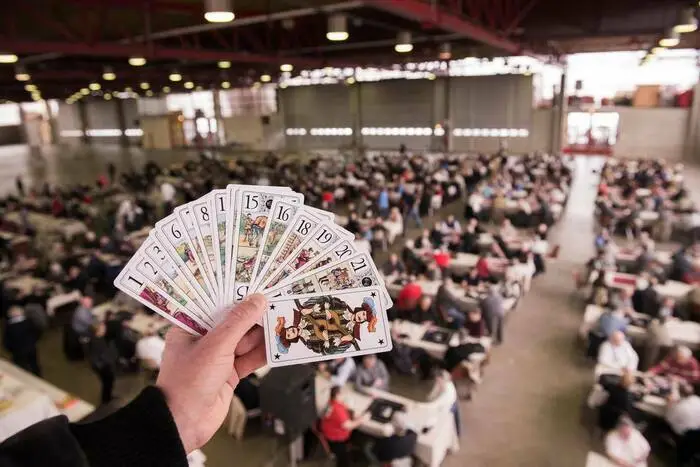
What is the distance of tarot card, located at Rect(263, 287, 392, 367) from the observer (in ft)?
7.18

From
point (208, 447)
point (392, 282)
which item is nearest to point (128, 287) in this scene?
point (208, 447)

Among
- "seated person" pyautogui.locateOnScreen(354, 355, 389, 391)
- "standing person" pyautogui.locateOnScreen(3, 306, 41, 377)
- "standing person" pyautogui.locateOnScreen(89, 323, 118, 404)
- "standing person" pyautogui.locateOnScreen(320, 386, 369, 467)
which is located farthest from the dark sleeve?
"standing person" pyautogui.locateOnScreen(3, 306, 41, 377)

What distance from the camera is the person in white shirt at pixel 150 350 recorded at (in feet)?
25.1

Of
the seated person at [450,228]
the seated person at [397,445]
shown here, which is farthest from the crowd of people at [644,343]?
the seated person at [450,228]

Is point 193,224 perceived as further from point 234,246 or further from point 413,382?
point 413,382

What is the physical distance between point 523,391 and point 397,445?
295 cm

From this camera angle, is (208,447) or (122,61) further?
(122,61)

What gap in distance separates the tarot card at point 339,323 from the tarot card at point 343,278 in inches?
1.7

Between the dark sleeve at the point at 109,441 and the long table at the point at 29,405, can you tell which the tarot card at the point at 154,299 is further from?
the long table at the point at 29,405

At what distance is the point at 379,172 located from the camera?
21344mm

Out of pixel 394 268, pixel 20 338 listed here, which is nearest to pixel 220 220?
pixel 20 338

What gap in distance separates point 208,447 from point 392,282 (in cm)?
466

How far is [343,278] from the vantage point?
7.66 feet

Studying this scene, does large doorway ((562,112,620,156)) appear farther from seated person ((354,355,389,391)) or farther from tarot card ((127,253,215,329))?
tarot card ((127,253,215,329))
